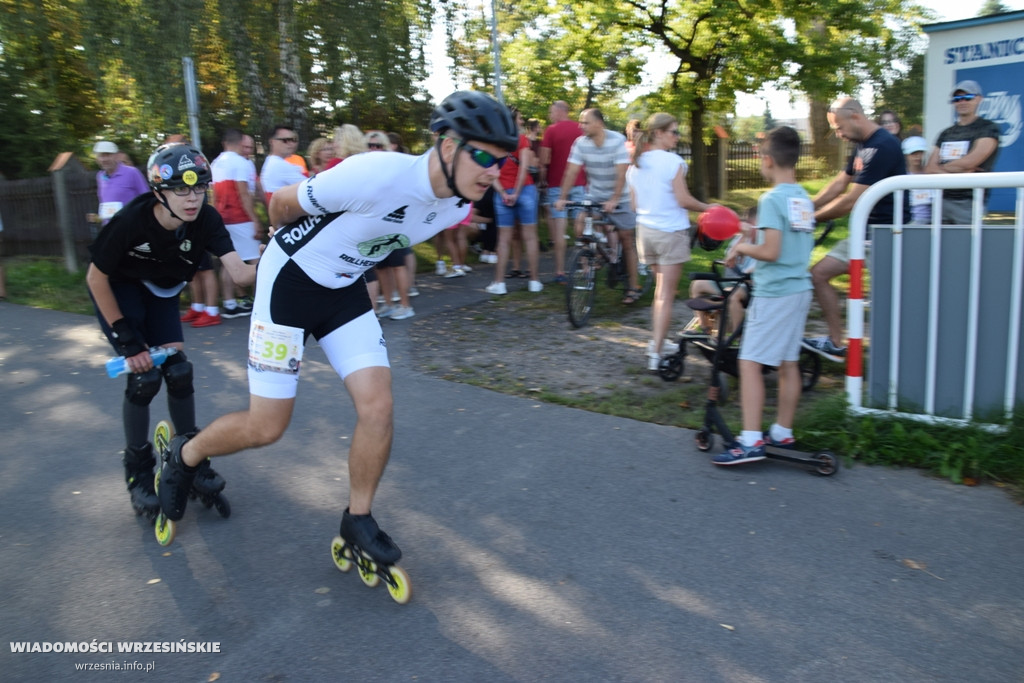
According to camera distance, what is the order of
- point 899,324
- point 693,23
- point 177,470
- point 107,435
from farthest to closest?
point 693,23
point 107,435
point 899,324
point 177,470

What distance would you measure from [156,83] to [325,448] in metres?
10.2

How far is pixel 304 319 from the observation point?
362 centimetres

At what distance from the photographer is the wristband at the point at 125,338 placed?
13.2ft

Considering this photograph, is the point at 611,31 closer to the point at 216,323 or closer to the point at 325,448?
the point at 216,323

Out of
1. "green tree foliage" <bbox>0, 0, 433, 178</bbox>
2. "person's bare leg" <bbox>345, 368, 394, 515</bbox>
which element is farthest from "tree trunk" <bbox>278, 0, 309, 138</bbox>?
"person's bare leg" <bbox>345, 368, 394, 515</bbox>

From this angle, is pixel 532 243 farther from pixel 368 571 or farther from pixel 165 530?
pixel 368 571

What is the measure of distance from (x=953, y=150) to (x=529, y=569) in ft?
18.4

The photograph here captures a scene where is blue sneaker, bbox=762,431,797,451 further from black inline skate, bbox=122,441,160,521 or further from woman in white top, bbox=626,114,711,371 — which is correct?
black inline skate, bbox=122,441,160,521

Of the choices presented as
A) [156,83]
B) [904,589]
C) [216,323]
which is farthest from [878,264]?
[156,83]

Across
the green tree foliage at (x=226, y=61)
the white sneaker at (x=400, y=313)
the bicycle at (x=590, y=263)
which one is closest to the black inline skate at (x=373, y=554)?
the bicycle at (x=590, y=263)

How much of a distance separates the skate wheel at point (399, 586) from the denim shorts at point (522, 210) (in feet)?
22.7

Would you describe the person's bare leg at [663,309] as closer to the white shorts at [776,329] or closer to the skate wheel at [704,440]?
the skate wheel at [704,440]

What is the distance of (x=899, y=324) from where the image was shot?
16.4 ft

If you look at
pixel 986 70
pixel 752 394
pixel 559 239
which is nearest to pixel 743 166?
pixel 986 70
